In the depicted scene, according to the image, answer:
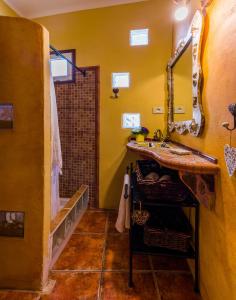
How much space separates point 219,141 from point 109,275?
4.02 ft

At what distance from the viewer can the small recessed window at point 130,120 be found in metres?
2.41

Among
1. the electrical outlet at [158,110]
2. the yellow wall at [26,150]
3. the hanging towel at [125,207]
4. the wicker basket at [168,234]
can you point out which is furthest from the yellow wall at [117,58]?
the yellow wall at [26,150]

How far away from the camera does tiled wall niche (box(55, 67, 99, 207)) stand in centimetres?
247

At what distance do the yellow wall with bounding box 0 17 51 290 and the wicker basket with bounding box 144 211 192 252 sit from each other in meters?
0.72

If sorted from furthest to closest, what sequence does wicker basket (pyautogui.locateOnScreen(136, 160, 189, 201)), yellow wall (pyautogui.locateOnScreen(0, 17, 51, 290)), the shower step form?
1. the shower step
2. wicker basket (pyautogui.locateOnScreen(136, 160, 189, 201))
3. yellow wall (pyautogui.locateOnScreen(0, 17, 51, 290))

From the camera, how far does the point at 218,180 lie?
39.4 inches

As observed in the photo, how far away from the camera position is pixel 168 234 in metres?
1.35

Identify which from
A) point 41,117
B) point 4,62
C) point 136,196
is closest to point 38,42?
point 4,62

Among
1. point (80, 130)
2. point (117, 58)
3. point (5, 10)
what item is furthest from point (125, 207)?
point (5, 10)

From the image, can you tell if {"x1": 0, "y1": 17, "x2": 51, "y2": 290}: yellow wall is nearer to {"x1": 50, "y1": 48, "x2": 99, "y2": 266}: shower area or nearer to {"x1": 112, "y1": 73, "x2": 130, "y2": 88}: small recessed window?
{"x1": 50, "y1": 48, "x2": 99, "y2": 266}: shower area

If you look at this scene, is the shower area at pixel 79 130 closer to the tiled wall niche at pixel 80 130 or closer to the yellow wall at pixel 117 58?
the tiled wall niche at pixel 80 130

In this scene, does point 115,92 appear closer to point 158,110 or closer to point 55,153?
point 158,110

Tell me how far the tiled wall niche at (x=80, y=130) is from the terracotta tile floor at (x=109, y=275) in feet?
2.67

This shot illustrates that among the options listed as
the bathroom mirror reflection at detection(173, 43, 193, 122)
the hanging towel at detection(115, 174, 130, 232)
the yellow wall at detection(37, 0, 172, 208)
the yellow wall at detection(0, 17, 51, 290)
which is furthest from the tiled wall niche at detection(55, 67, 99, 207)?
the yellow wall at detection(0, 17, 51, 290)
